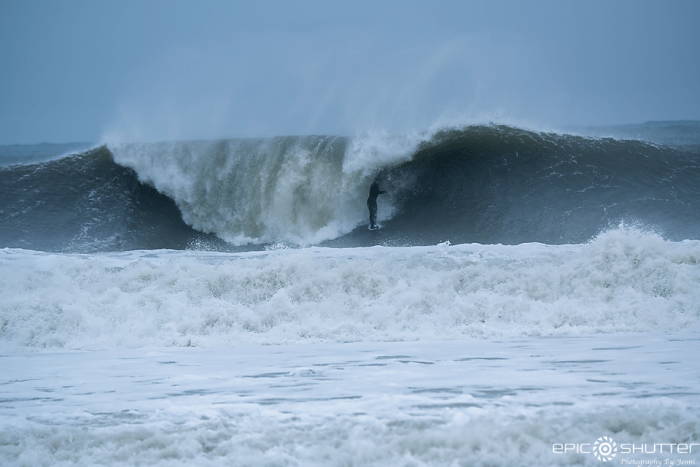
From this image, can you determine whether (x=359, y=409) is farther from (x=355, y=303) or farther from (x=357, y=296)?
(x=357, y=296)

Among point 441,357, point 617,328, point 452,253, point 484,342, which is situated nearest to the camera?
point 441,357

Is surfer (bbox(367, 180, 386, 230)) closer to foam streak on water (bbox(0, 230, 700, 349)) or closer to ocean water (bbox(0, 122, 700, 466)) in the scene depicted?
ocean water (bbox(0, 122, 700, 466))

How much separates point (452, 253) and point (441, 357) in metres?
3.47

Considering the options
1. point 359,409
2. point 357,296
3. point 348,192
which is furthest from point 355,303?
point 348,192

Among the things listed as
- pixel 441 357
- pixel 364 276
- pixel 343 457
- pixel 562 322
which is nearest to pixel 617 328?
pixel 562 322

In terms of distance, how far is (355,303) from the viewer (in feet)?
19.0

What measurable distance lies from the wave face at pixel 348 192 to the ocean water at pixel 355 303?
0.06m

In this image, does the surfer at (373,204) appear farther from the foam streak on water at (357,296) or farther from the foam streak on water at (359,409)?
the foam streak on water at (359,409)

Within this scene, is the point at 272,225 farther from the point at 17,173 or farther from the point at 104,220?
the point at 17,173

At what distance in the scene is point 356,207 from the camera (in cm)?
1205

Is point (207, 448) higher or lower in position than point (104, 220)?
lower

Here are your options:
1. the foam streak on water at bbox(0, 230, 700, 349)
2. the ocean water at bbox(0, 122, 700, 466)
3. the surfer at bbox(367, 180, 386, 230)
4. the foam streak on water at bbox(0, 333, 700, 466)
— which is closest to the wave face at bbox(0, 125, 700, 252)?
the ocean water at bbox(0, 122, 700, 466)

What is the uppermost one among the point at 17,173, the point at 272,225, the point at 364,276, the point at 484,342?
the point at 17,173

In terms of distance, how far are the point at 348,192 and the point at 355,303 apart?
6627mm
